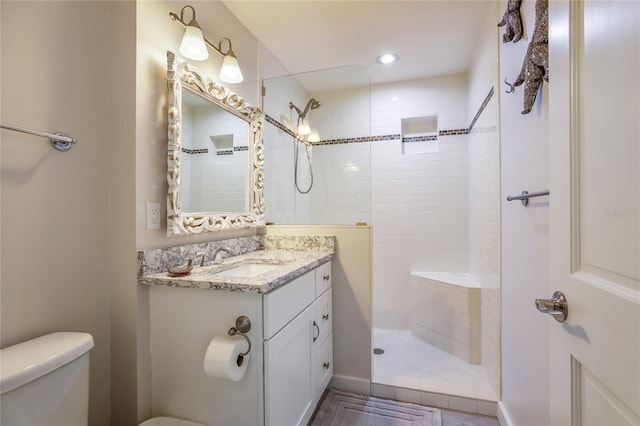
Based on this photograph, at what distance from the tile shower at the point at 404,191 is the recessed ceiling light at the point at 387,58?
0.89ft

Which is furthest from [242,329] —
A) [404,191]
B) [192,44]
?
[404,191]

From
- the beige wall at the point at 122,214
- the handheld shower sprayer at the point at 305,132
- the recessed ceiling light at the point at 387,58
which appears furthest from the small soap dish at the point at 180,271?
the recessed ceiling light at the point at 387,58

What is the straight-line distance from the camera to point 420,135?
2938 mm

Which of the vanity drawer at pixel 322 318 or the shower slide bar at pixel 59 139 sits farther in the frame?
the vanity drawer at pixel 322 318

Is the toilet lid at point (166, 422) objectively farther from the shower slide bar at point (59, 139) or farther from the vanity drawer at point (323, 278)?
the shower slide bar at point (59, 139)

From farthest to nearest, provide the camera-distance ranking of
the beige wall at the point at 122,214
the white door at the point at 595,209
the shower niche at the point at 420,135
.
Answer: the shower niche at the point at 420,135 → the beige wall at the point at 122,214 → the white door at the point at 595,209

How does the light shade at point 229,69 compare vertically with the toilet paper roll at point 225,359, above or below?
above

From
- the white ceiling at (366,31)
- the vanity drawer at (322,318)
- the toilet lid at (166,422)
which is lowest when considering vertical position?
the toilet lid at (166,422)

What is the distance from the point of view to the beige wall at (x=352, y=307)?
6.29 ft

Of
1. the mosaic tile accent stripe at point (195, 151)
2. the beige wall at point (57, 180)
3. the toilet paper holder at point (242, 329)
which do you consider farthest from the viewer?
the mosaic tile accent stripe at point (195, 151)

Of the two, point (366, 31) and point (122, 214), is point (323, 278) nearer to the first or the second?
point (122, 214)

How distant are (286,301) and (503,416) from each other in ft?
4.63

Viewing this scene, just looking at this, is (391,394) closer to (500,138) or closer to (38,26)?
(500,138)

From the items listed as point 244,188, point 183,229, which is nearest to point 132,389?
point 183,229
